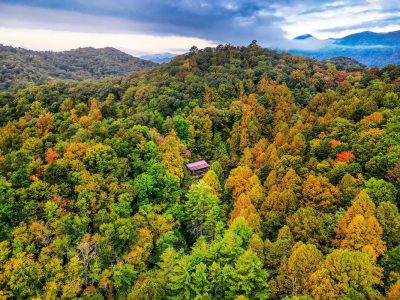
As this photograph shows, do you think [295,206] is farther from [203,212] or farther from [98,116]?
[98,116]

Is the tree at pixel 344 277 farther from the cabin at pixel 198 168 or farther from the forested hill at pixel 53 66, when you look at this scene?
the forested hill at pixel 53 66

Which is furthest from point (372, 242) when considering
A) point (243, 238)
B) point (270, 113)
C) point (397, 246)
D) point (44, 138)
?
point (44, 138)

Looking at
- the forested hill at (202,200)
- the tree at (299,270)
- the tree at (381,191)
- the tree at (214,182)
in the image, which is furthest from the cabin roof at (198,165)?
the tree at (299,270)

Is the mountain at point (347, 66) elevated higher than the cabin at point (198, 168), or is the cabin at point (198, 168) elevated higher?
the mountain at point (347, 66)

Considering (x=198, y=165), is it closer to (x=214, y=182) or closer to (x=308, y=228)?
(x=214, y=182)

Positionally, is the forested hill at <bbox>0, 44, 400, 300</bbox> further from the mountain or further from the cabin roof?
the mountain

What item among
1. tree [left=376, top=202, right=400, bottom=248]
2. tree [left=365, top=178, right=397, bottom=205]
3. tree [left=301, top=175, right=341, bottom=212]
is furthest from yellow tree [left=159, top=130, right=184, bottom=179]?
tree [left=376, top=202, right=400, bottom=248]

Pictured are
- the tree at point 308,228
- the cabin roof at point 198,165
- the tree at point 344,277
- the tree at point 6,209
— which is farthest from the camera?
the cabin roof at point 198,165
